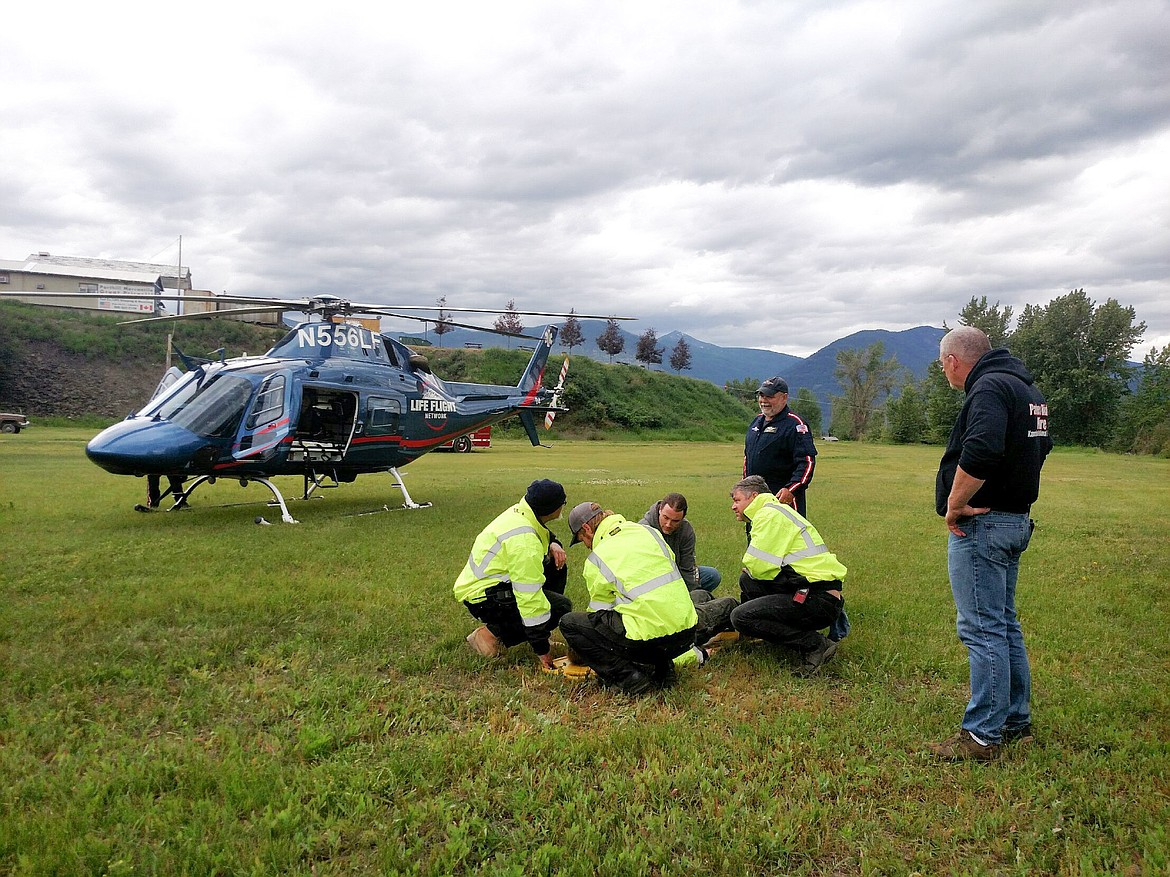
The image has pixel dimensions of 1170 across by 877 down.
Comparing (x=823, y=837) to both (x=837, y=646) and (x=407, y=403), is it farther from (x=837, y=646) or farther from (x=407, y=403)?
(x=407, y=403)

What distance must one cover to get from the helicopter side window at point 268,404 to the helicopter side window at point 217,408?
0.59 ft

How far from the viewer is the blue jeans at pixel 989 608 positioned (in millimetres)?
3783

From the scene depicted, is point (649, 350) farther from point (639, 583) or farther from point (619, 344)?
point (639, 583)

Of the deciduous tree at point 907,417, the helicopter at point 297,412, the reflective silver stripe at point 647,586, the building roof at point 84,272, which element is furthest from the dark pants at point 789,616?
the building roof at point 84,272

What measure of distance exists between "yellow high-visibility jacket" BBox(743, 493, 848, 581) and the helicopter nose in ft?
27.8

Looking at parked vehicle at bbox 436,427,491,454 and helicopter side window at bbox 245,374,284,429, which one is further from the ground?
helicopter side window at bbox 245,374,284,429

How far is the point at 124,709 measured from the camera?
4.33m

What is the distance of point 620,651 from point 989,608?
232 centimetres

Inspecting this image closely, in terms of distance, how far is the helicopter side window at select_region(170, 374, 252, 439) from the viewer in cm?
1024

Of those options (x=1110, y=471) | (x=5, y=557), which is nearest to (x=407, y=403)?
(x=5, y=557)

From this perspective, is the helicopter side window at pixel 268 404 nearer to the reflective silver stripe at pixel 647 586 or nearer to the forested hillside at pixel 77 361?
the reflective silver stripe at pixel 647 586

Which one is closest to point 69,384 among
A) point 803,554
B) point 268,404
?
point 268,404

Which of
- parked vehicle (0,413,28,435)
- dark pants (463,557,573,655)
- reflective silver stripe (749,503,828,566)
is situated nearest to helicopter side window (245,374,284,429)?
dark pants (463,557,573,655)

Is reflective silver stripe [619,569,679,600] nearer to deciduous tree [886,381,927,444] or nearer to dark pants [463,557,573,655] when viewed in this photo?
dark pants [463,557,573,655]
